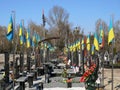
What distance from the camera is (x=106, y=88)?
25000mm

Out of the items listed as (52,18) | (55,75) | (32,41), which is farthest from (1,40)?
(55,75)

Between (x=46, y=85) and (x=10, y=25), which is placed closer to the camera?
(x=10, y=25)

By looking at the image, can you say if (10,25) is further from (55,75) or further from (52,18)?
(52,18)

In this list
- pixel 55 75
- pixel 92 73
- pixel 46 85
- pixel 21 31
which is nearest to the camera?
pixel 92 73

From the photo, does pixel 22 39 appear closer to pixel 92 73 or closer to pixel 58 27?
pixel 92 73

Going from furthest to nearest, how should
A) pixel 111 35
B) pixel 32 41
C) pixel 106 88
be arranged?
pixel 32 41
pixel 106 88
pixel 111 35

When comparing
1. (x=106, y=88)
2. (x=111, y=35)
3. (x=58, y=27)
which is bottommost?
(x=106, y=88)

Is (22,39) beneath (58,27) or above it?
beneath

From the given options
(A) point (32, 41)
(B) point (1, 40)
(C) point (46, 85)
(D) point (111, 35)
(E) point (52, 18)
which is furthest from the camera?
(E) point (52, 18)

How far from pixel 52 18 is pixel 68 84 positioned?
75.3 metres

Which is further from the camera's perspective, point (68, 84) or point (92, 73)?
point (68, 84)

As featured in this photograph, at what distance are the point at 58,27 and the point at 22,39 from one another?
227ft

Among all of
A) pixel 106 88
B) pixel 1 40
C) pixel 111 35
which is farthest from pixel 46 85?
pixel 1 40

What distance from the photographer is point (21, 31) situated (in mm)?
29688
